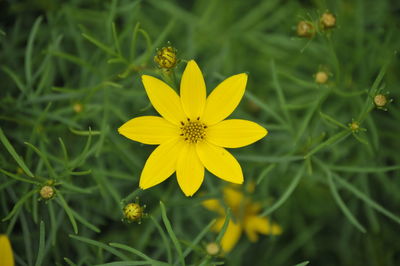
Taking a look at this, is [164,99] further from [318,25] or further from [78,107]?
[318,25]

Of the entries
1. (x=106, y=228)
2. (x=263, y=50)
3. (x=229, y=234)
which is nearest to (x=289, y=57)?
(x=263, y=50)

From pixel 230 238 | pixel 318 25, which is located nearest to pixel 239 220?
pixel 230 238

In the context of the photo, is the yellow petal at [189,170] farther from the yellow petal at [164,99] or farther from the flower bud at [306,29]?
the flower bud at [306,29]

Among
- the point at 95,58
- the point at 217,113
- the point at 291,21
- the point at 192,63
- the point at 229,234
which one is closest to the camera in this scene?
the point at 192,63

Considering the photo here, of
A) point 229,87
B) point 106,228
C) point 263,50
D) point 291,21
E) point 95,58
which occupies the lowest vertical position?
point 106,228

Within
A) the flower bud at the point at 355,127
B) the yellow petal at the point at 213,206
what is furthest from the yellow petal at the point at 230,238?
the flower bud at the point at 355,127

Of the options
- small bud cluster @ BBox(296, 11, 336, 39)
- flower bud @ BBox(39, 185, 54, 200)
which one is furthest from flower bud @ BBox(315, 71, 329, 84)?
flower bud @ BBox(39, 185, 54, 200)

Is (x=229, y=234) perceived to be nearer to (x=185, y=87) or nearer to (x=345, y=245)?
(x=345, y=245)
